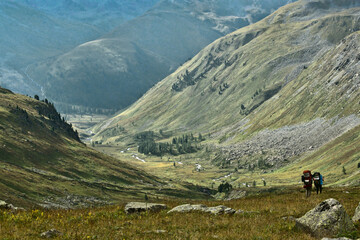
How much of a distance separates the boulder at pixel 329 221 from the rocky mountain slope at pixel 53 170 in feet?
241

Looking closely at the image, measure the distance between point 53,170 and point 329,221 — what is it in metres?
135

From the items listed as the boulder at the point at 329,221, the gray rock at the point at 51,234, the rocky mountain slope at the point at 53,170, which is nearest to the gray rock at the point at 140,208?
the gray rock at the point at 51,234

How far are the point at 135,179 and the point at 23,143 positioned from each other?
50.9 meters

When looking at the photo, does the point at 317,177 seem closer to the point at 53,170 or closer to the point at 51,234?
the point at 51,234

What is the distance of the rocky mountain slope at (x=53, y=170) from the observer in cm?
10219

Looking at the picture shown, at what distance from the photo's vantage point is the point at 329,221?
1728 cm

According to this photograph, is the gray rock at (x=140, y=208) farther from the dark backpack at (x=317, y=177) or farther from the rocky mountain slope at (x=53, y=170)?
the rocky mountain slope at (x=53, y=170)

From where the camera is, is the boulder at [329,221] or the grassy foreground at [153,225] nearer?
the boulder at [329,221]

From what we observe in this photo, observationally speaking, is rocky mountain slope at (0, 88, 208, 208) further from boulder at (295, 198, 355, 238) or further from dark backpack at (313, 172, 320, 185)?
boulder at (295, 198, 355, 238)

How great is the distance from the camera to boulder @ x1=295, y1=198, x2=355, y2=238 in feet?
56.0

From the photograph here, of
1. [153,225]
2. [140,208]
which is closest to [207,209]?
[140,208]

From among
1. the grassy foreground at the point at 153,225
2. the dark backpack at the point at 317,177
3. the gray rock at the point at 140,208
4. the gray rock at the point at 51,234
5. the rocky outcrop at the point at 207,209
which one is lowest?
the gray rock at the point at 51,234

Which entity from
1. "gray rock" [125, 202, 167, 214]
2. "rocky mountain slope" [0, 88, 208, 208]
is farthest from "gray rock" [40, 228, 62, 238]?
"rocky mountain slope" [0, 88, 208, 208]

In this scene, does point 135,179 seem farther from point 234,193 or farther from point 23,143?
point 234,193
